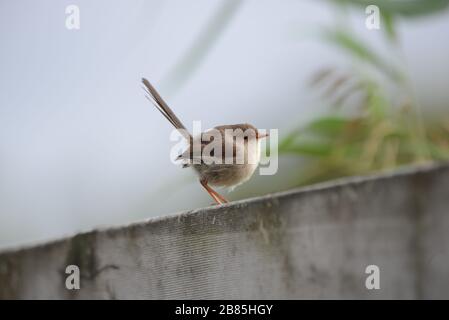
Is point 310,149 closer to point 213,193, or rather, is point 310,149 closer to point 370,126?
point 370,126

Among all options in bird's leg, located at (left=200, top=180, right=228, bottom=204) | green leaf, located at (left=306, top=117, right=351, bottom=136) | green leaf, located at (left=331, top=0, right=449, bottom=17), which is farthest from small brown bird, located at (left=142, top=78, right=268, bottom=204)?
green leaf, located at (left=331, top=0, right=449, bottom=17)

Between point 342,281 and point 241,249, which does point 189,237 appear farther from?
point 342,281

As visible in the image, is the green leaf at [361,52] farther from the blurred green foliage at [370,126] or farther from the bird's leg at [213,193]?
the bird's leg at [213,193]

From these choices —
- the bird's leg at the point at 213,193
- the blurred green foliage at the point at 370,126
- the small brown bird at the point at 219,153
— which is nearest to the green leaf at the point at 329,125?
the blurred green foliage at the point at 370,126

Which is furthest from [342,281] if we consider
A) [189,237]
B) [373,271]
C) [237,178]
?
[237,178]

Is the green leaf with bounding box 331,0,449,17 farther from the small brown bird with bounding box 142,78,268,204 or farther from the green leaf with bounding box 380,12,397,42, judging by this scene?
the small brown bird with bounding box 142,78,268,204
